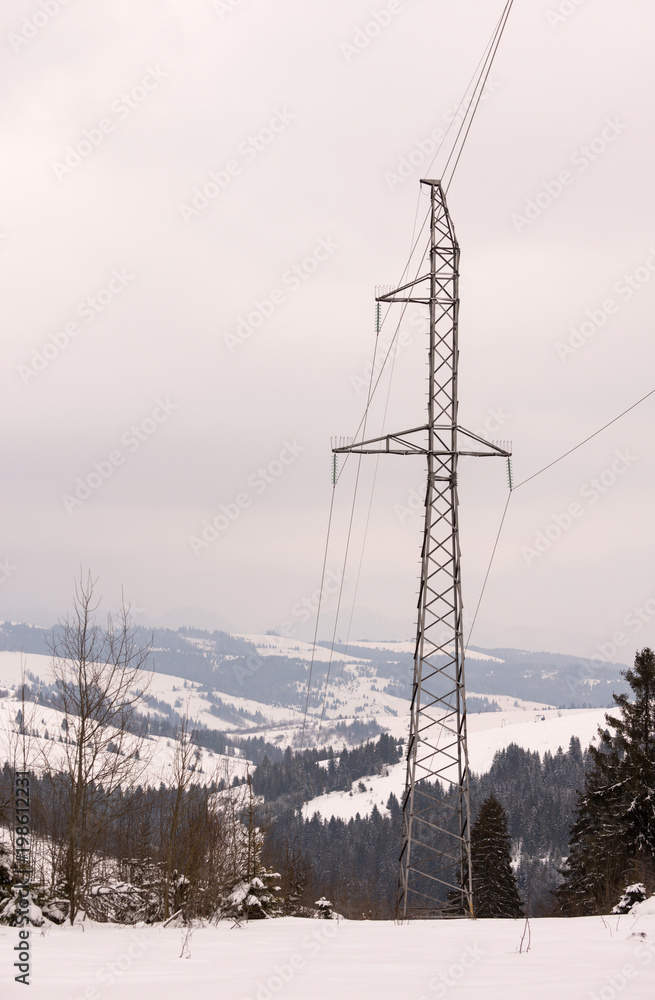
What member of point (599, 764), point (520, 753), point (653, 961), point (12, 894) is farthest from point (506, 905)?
point (520, 753)

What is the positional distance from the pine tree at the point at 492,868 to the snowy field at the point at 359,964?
29.9 meters

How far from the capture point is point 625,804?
1174 inches

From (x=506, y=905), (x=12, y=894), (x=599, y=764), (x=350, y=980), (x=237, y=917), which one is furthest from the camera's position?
(x=506, y=905)

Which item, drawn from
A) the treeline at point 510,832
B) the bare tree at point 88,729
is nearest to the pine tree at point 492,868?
the bare tree at point 88,729

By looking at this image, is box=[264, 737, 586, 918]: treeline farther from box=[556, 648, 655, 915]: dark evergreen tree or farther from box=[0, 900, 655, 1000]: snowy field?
box=[0, 900, 655, 1000]: snowy field

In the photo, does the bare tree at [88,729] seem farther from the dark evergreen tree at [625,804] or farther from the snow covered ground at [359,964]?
the dark evergreen tree at [625,804]

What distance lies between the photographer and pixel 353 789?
653 ft

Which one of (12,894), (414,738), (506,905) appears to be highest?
(414,738)

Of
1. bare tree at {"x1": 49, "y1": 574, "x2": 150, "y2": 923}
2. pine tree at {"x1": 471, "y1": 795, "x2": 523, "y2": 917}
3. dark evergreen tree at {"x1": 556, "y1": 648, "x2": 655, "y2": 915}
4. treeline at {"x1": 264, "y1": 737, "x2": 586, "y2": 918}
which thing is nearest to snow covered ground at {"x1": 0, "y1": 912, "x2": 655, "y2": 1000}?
bare tree at {"x1": 49, "y1": 574, "x2": 150, "y2": 923}

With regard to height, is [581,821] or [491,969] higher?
[491,969]

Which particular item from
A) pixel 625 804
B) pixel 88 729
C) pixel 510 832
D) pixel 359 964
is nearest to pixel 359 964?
pixel 359 964

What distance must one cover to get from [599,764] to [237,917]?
22792 millimetres

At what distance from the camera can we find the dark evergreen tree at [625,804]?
28.8 meters

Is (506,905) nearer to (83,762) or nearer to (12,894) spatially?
(83,762)
